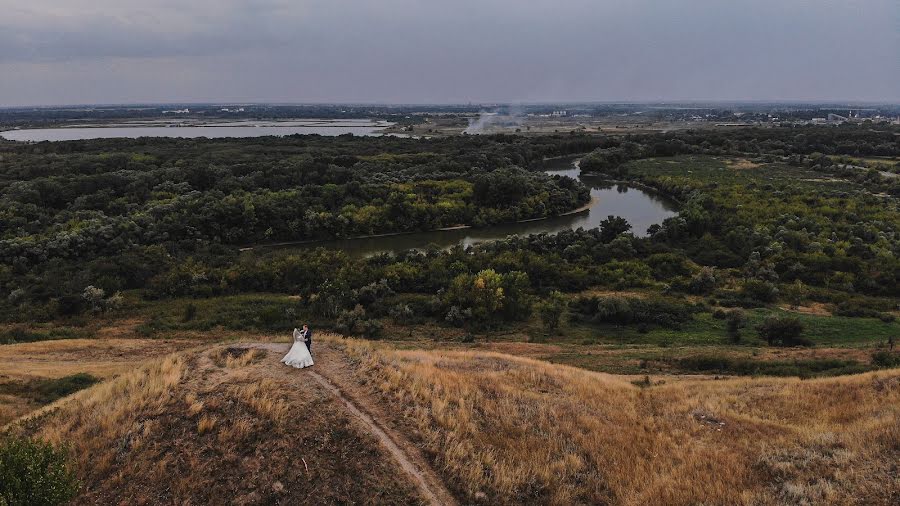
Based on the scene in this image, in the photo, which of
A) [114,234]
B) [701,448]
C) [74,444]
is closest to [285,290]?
[114,234]

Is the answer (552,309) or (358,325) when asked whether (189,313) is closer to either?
(358,325)

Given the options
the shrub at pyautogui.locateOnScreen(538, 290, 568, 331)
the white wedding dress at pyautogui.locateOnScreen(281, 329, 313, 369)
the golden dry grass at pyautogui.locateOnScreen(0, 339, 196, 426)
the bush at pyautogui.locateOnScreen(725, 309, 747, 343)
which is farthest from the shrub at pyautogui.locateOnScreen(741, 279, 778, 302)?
the golden dry grass at pyautogui.locateOnScreen(0, 339, 196, 426)

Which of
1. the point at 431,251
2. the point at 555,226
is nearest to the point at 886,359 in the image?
the point at 431,251

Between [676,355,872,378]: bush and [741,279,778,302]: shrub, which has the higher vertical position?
[676,355,872,378]: bush

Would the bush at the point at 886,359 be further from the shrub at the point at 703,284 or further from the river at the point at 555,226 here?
the river at the point at 555,226

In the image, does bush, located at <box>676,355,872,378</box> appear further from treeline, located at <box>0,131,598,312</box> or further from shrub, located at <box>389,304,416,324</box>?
treeline, located at <box>0,131,598,312</box>
